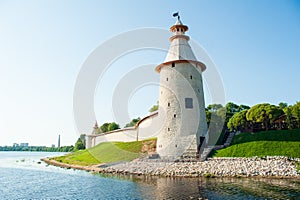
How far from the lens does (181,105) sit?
76.2 feet

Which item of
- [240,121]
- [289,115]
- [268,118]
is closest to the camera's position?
[289,115]

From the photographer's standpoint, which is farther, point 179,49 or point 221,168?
point 179,49

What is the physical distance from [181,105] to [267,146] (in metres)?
8.44

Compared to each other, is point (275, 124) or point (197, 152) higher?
point (275, 124)

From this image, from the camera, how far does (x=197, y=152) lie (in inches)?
848

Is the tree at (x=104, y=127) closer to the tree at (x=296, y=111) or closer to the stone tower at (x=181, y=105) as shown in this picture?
the stone tower at (x=181, y=105)

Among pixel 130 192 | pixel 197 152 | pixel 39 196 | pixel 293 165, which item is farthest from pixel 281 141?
pixel 39 196

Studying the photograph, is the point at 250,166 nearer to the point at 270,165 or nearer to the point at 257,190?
the point at 270,165

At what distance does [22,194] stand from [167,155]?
13141mm

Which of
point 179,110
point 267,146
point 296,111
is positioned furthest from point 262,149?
point 296,111

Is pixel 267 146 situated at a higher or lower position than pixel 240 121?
lower

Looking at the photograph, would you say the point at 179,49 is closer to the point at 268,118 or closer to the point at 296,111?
the point at 268,118

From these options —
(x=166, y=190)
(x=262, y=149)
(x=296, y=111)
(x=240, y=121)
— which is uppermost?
(x=296, y=111)

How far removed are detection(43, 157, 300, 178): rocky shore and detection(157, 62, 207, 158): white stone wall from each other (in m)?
2.34
